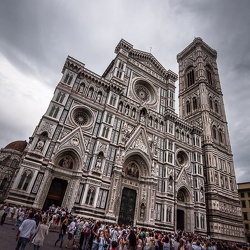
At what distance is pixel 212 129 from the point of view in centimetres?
3609

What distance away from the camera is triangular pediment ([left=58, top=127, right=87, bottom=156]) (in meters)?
19.0

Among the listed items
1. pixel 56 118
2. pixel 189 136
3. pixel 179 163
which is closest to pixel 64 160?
pixel 56 118

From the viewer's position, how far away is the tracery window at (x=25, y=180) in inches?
624

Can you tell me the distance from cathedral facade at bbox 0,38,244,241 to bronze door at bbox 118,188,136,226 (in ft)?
0.33

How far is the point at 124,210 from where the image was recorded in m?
20.8

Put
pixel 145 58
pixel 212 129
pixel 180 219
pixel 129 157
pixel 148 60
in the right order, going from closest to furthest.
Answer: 1. pixel 129 157
2. pixel 180 219
3. pixel 145 58
4. pixel 148 60
5. pixel 212 129

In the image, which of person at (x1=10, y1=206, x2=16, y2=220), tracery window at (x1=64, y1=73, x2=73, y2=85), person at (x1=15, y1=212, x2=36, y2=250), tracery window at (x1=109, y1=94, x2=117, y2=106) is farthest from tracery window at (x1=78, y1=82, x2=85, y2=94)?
person at (x1=15, y1=212, x2=36, y2=250)

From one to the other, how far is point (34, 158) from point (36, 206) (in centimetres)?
412

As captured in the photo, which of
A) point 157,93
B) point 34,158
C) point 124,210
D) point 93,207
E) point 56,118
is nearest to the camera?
point 34,158

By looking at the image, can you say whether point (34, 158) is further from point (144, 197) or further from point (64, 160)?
point (144, 197)

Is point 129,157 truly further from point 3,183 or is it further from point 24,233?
point 3,183

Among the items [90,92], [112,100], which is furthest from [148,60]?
[90,92]

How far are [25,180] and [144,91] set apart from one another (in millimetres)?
21523

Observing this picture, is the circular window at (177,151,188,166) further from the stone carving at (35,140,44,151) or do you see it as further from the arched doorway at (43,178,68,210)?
the stone carving at (35,140,44,151)
